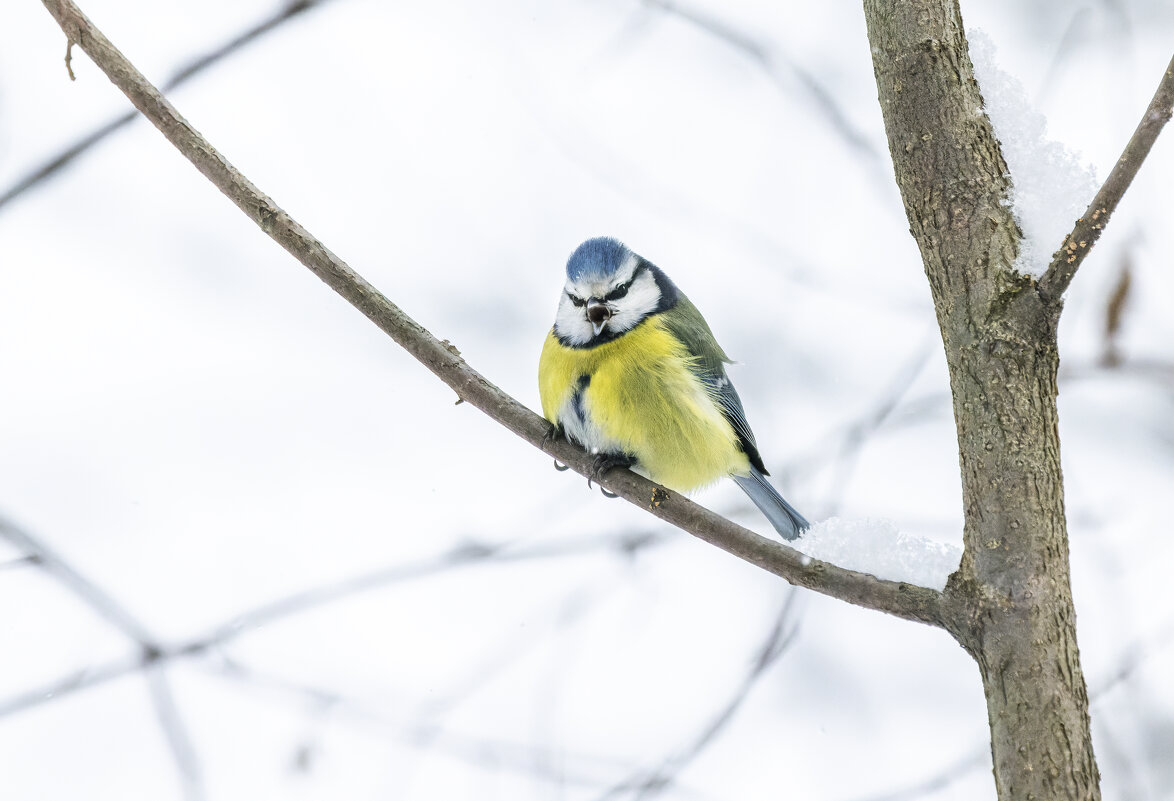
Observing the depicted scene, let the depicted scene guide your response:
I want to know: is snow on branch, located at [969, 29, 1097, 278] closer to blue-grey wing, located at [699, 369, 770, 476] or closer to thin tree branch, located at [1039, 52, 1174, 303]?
thin tree branch, located at [1039, 52, 1174, 303]

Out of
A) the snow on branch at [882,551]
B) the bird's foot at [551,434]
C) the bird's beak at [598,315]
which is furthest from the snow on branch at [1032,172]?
the bird's beak at [598,315]

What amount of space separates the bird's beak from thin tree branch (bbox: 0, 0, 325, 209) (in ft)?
3.02

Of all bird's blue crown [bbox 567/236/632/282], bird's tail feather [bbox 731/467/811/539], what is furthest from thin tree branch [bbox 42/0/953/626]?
bird's tail feather [bbox 731/467/811/539]

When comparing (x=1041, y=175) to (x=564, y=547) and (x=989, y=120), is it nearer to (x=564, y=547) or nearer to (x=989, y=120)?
(x=989, y=120)

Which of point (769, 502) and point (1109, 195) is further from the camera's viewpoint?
point (769, 502)

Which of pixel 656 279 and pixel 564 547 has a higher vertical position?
pixel 656 279

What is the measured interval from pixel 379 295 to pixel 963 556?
1.06 meters

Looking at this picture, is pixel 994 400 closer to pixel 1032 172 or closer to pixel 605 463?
pixel 1032 172

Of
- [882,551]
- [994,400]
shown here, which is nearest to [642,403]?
[882,551]

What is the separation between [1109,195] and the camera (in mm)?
1121

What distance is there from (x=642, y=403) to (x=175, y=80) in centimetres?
118

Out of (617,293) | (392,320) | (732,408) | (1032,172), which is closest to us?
(1032,172)

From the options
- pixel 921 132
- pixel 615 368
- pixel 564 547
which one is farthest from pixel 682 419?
pixel 921 132

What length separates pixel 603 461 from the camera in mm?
2053
